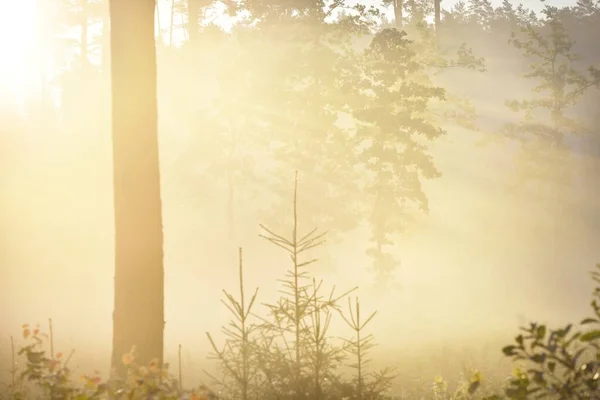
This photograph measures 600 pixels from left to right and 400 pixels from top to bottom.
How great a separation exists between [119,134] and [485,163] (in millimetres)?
48151

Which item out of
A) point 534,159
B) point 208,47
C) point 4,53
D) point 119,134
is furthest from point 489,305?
point 4,53

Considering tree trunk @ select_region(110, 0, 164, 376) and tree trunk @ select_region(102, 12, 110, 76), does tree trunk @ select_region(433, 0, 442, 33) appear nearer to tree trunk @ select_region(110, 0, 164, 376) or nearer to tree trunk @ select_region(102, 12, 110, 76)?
tree trunk @ select_region(102, 12, 110, 76)

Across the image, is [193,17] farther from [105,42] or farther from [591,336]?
[591,336]

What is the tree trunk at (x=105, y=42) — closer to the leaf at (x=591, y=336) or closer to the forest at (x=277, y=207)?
the forest at (x=277, y=207)

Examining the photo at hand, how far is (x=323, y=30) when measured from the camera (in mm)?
30609

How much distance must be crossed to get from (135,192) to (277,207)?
962 inches

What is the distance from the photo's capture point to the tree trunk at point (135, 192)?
7645mm

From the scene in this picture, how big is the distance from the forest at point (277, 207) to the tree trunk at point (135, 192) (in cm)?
2

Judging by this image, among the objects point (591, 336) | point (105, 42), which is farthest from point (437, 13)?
point (591, 336)

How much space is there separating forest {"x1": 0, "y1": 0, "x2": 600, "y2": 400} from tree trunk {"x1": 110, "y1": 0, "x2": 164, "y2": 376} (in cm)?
2

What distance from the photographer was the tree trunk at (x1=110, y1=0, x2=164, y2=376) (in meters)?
7.64

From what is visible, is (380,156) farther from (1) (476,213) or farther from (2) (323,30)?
(1) (476,213)

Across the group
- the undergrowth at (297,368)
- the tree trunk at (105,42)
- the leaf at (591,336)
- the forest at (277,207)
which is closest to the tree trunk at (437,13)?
the forest at (277,207)

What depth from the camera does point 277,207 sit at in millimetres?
32094
